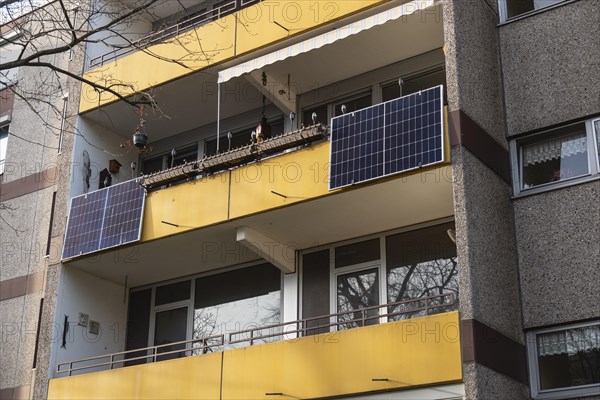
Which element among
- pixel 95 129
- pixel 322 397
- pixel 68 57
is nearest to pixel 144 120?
pixel 95 129

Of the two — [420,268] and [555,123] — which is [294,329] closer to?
[420,268]

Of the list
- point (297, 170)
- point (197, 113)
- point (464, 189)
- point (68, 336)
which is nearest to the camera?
point (464, 189)

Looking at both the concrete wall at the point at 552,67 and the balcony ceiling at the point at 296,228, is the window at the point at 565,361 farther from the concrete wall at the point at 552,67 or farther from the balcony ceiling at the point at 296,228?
the concrete wall at the point at 552,67

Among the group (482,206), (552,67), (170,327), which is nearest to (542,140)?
(552,67)

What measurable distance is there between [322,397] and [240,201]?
342cm

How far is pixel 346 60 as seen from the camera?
48.7 feet

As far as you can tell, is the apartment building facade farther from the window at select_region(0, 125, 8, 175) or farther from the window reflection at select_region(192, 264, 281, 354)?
the window at select_region(0, 125, 8, 175)

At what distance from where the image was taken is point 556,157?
12.7m

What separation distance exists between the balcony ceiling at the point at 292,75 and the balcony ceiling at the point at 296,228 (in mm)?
2303

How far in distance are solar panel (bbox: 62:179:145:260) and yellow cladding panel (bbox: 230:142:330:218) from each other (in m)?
1.91

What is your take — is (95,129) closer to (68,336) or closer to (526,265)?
(68,336)

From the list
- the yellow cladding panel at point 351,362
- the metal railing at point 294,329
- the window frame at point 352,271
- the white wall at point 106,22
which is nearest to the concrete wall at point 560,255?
the metal railing at point 294,329

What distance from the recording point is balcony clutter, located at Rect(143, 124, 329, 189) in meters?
13.5

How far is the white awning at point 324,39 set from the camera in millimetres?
13039
